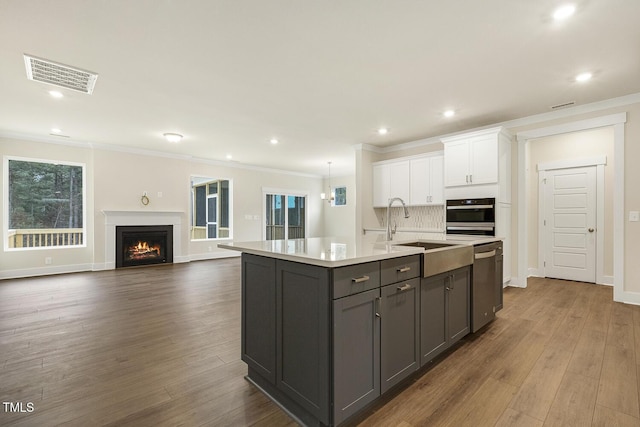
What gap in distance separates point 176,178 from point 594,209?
882 cm

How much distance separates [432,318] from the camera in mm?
2193

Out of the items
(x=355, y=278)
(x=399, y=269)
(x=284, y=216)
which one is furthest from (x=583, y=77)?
(x=284, y=216)

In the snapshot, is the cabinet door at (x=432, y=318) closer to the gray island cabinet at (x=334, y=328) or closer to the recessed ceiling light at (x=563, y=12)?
the gray island cabinet at (x=334, y=328)

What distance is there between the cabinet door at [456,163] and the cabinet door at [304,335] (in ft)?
13.6

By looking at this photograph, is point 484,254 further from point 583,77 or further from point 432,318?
point 583,77

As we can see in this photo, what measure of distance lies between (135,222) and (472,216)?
704 centimetres

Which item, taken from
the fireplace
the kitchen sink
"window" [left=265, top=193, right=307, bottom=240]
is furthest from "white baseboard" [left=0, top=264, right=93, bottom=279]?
the kitchen sink

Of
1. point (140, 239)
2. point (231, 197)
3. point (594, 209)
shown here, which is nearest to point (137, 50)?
point (140, 239)

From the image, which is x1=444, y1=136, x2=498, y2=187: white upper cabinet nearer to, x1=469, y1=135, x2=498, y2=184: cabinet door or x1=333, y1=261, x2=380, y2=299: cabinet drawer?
x1=469, y1=135, x2=498, y2=184: cabinet door

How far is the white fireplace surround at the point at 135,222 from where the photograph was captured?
6.46 meters

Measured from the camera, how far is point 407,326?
1.95 meters

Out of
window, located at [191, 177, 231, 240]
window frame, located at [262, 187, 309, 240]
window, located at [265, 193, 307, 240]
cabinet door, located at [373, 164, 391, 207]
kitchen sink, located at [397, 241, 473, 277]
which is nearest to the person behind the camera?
kitchen sink, located at [397, 241, 473, 277]

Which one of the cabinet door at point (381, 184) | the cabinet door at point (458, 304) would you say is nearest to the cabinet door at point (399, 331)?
the cabinet door at point (458, 304)

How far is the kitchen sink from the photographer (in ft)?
6.77
